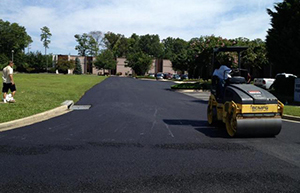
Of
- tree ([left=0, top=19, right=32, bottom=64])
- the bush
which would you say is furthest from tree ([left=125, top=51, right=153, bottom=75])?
the bush

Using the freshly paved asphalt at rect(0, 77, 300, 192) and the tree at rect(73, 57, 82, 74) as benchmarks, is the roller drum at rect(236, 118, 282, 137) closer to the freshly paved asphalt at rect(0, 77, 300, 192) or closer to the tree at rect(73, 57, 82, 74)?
the freshly paved asphalt at rect(0, 77, 300, 192)

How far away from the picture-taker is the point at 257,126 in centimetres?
675

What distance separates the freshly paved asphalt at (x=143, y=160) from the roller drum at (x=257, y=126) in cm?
20

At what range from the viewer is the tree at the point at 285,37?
1778cm

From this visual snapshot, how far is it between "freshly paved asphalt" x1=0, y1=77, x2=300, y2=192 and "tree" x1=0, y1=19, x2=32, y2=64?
9949 centimetres

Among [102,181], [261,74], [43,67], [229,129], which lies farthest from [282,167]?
[43,67]

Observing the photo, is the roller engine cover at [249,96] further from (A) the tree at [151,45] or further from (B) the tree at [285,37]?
(A) the tree at [151,45]

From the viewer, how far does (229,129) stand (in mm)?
7262

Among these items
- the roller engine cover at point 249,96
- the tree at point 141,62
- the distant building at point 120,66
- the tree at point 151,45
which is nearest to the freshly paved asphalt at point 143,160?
the roller engine cover at point 249,96

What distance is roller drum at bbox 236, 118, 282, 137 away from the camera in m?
6.67

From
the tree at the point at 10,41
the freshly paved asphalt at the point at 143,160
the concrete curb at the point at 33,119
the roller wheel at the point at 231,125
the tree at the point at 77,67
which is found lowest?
the freshly paved asphalt at the point at 143,160

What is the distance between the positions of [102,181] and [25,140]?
3.29 m

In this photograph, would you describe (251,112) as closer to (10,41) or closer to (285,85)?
(285,85)

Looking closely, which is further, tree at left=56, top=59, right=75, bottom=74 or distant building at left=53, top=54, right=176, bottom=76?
distant building at left=53, top=54, right=176, bottom=76
